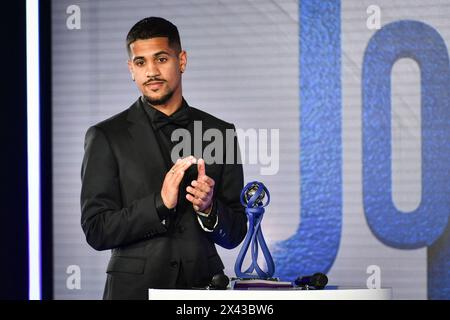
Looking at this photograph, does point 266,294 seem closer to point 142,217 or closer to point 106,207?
point 142,217

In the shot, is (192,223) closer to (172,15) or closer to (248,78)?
(248,78)

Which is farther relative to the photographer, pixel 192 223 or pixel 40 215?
pixel 40 215

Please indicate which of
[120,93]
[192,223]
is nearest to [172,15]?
[120,93]

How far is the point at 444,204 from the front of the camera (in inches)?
165

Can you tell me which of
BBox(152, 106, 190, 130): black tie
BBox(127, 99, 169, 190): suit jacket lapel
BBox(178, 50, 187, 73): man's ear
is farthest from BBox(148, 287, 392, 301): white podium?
BBox(178, 50, 187, 73): man's ear

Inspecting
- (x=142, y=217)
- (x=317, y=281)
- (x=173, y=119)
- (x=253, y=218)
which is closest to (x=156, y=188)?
(x=142, y=217)

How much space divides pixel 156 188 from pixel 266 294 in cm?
113

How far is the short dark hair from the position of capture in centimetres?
429

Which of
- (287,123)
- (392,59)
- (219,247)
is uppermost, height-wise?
(392,59)

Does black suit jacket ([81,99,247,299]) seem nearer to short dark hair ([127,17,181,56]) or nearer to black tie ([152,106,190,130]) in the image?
black tie ([152,106,190,130])

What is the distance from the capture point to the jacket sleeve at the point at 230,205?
13.5 feet

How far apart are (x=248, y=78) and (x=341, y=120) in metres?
0.50

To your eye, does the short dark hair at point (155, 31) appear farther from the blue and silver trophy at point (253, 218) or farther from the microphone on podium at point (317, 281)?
the microphone on podium at point (317, 281)

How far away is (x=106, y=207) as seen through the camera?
420 cm
